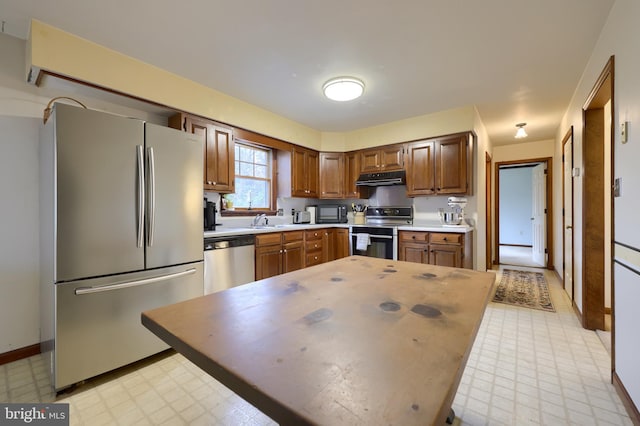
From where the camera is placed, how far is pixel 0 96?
2096mm

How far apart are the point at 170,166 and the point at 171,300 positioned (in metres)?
1.09

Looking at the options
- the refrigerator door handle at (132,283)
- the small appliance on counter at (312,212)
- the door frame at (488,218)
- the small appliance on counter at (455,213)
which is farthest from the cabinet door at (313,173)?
the door frame at (488,218)

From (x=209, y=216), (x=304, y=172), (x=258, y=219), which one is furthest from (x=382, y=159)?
(x=209, y=216)

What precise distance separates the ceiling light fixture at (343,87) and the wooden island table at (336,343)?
7.05 feet

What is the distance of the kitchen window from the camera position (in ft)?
12.2

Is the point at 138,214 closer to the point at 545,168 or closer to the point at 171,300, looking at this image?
the point at 171,300

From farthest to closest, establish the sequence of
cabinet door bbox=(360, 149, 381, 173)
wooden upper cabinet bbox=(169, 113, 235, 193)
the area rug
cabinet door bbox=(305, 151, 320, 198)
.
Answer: cabinet door bbox=(305, 151, 320, 198) < cabinet door bbox=(360, 149, 381, 173) < the area rug < wooden upper cabinet bbox=(169, 113, 235, 193)

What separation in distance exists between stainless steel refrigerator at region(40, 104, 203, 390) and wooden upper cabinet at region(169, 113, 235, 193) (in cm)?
69

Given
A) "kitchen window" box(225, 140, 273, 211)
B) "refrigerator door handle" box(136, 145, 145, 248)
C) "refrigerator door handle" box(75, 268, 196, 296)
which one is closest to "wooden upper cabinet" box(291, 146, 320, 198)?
"kitchen window" box(225, 140, 273, 211)

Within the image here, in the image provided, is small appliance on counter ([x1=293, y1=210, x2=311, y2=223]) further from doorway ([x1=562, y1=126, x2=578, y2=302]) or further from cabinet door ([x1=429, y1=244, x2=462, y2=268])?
doorway ([x1=562, y1=126, x2=578, y2=302])

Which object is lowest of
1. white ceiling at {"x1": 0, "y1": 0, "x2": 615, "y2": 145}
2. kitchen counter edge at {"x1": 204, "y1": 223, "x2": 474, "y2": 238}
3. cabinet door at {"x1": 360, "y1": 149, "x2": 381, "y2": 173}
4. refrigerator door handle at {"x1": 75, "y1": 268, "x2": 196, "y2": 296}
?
refrigerator door handle at {"x1": 75, "y1": 268, "x2": 196, "y2": 296}

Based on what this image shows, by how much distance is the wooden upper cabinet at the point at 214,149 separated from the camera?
2873 mm

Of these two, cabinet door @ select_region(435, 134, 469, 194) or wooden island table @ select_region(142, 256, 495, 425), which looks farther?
cabinet door @ select_region(435, 134, 469, 194)

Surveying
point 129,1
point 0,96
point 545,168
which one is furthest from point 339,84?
point 545,168
